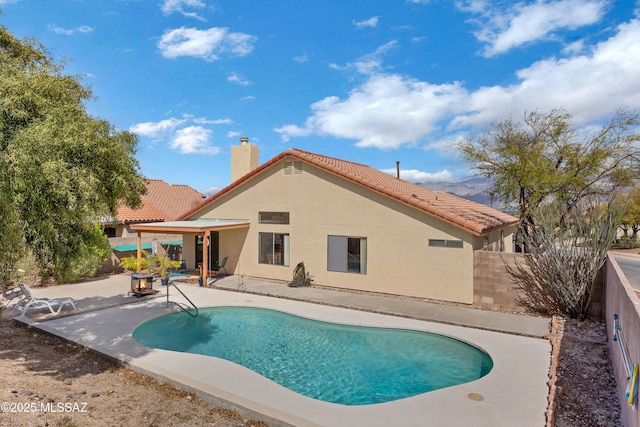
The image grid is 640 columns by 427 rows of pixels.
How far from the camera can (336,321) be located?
1209 centimetres

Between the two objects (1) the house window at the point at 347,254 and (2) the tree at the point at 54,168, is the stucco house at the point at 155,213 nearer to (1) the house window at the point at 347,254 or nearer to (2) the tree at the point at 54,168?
(2) the tree at the point at 54,168

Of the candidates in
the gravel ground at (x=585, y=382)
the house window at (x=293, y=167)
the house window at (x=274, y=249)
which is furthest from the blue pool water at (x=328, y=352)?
the house window at (x=293, y=167)

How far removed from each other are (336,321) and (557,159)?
41.3 feet

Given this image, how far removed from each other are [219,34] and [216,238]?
11416 mm

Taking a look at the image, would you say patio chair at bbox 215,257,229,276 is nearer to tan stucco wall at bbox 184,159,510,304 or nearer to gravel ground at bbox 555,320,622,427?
tan stucco wall at bbox 184,159,510,304

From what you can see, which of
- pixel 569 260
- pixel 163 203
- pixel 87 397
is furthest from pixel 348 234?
pixel 163 203

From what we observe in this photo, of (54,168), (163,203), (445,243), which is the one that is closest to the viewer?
(54,168)

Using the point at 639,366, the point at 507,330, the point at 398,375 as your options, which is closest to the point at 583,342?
the point at 507,330

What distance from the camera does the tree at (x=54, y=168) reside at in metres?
5.78

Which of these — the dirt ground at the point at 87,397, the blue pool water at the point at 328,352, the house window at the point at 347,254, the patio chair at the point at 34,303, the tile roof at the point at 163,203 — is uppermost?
the tile roof at the point at 163,203

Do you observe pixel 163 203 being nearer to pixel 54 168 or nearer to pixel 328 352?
pixel 328 352

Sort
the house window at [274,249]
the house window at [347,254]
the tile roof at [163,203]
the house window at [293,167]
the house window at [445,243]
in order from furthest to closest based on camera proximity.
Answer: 1. the tile roof at [163,203]
2. the house window at [274,249]
3. the house window at [293,167]
4. the house window at [347,254]
5. the house window at [445,243]

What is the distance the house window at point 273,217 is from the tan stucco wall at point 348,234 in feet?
0.86

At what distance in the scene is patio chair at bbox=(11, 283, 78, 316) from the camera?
1244 cm
